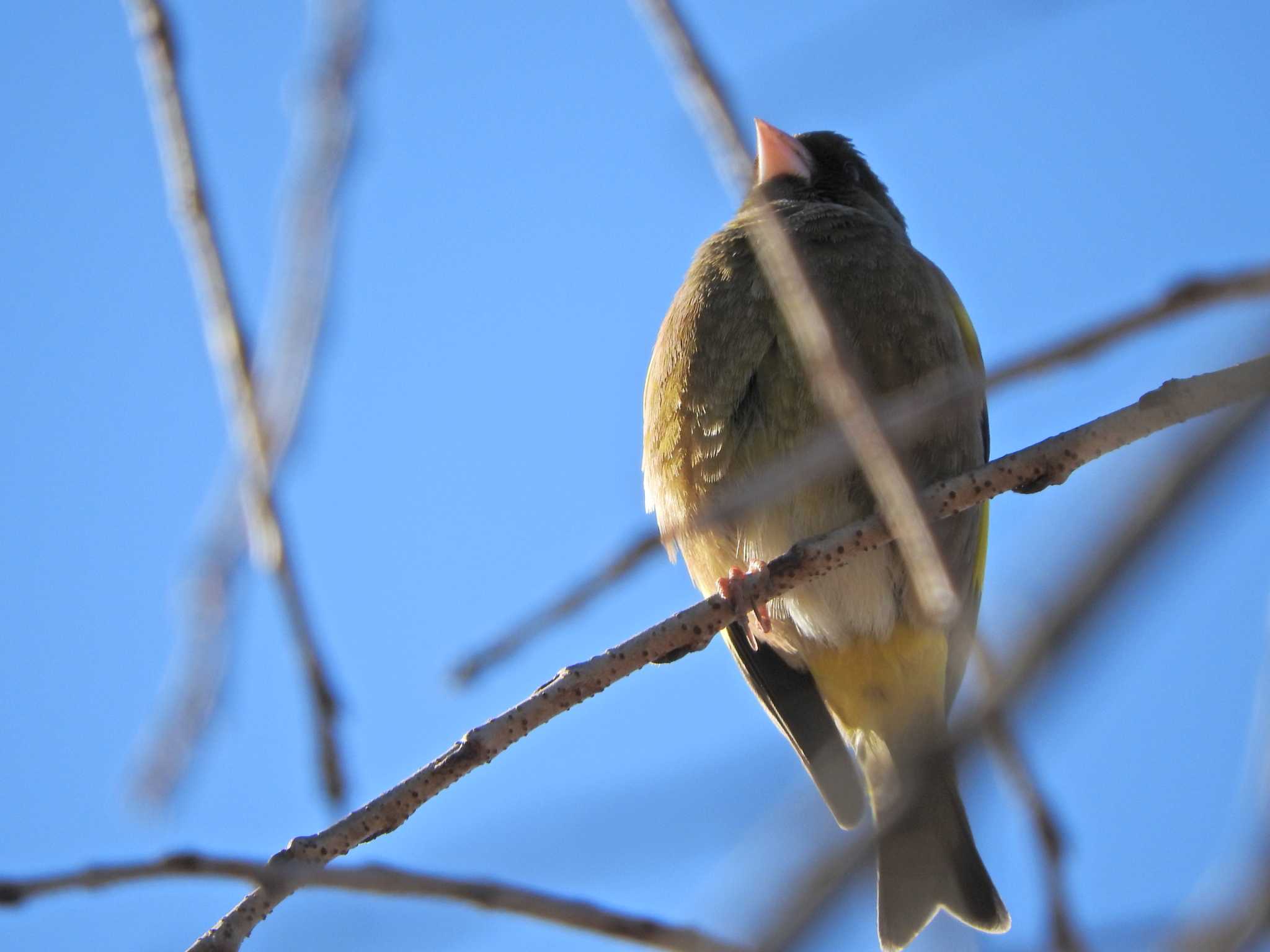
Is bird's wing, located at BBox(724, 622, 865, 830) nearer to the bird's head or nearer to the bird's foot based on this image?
the bird's foot

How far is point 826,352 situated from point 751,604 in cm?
192

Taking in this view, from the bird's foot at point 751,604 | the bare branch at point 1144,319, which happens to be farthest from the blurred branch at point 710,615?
the bare branch at point 1144,319

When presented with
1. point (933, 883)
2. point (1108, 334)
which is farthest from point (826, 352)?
point (933, 883)

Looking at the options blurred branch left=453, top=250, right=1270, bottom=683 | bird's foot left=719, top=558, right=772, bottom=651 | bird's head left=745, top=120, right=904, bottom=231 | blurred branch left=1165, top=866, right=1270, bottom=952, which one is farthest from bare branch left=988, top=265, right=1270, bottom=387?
bird's head left=745, top=120, right=904, bottom=231

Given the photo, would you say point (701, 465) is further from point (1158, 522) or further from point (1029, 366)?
point (1158, 522)

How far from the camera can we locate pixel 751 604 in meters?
3.19

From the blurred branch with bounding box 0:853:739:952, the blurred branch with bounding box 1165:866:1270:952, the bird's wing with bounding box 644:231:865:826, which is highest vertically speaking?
the bird's wing with bounding box 644:231:865:826

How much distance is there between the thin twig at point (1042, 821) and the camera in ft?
3.48

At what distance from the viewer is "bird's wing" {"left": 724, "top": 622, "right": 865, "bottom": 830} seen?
471 cm

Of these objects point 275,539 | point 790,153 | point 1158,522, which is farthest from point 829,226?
point 1158,522

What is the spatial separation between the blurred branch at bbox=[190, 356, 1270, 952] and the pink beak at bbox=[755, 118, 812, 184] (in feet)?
9.54

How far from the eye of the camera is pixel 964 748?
87 cm

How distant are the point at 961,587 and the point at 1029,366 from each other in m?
3.12

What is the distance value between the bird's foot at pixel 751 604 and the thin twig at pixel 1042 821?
1738 mm
